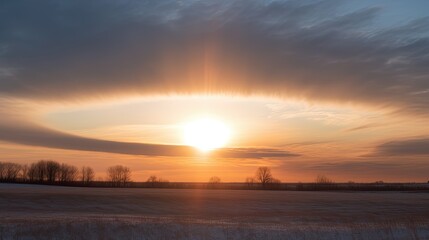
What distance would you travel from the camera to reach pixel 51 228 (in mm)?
26156

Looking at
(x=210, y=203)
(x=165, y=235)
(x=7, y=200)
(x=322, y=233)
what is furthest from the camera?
(x=210, y=203)

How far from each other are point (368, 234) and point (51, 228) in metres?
18.0

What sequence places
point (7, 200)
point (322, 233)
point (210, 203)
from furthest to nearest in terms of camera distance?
point (210, 203) → point (7, 200) → point (322, 233)

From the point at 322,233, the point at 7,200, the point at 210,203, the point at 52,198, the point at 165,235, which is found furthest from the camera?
the point at 210,203

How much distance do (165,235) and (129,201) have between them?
38.0 meters

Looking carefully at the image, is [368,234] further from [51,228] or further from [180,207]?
[180,207]

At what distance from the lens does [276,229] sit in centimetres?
2853

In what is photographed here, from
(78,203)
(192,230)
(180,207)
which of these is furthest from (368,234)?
(78,203)

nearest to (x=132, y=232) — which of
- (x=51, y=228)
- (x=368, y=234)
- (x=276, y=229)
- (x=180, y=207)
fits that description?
(x=51, y=228)

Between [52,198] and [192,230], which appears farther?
[52,198]

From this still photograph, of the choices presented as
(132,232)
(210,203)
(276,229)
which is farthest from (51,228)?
(210,203)

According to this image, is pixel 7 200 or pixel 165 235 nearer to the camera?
pixel 165 235

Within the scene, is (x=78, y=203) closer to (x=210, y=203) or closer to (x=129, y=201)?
(x=129, y=201)

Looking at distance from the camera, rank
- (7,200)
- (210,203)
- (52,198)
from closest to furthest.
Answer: (7,200) → (52,198) → (210,203)
